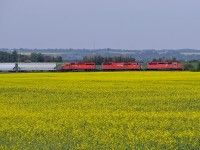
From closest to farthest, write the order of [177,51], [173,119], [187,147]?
[187,147] < [173,119] < [177,51]

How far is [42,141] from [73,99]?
11498 mm

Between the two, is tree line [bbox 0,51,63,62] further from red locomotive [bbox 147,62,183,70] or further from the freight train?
red locomotive [bbox 147,62,183,70]

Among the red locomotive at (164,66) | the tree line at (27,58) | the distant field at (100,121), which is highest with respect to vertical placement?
the distant field at (100,121)

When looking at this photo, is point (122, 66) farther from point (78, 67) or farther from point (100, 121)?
point (100, 121)

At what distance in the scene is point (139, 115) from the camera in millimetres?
19219

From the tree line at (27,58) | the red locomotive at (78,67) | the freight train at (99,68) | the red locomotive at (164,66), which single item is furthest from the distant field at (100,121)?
the tree line at (27,58)

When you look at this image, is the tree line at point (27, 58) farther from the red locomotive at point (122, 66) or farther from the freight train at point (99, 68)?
the red locomotive at point (122, 66)

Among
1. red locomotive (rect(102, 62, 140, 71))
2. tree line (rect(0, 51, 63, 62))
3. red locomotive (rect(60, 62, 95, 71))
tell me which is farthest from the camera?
tree line (rect(0, 51, 63, 62))

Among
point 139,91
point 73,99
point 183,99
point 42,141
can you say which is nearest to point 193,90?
point 139,91

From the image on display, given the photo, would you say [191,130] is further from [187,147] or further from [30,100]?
[30,100]

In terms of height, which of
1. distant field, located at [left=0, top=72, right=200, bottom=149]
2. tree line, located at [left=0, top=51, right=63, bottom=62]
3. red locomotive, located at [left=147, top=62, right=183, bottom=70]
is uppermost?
distant field, located at [left=0, top=72, right=200, bottom=149]

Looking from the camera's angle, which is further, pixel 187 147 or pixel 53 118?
pixel 53 118

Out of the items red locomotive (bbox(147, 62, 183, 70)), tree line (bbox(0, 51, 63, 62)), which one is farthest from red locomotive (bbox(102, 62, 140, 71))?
tree line (bbox(0, 51, 63, 62))

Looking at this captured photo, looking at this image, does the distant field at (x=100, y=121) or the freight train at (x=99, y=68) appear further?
the freight train at (x=99, y=68)
